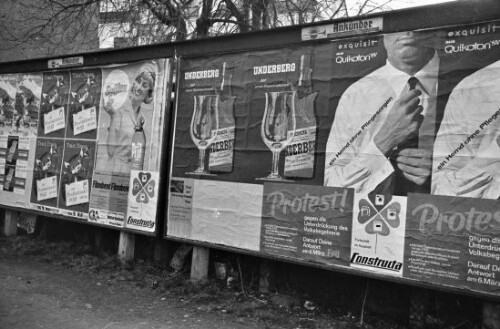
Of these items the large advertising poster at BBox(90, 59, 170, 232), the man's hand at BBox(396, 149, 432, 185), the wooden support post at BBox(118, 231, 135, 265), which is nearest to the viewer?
the man's hand at BBox(396, 149, 432, 185)

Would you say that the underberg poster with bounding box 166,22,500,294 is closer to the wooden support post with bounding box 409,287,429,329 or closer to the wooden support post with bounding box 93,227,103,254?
the wooden support post with bounding box 409,287,429,329

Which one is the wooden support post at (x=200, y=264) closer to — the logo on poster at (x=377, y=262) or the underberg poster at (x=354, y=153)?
the underberg poster at (x=354, y=153)

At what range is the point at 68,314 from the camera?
16.4 ft

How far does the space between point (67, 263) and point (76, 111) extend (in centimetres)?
226

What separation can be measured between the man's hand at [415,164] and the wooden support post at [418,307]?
1022mm

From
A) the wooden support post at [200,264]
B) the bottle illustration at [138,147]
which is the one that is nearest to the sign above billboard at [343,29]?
the bottle illustration at [138,147]

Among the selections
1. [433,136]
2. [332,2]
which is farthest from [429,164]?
[332,2]

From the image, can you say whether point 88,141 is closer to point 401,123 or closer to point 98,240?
point 98,240

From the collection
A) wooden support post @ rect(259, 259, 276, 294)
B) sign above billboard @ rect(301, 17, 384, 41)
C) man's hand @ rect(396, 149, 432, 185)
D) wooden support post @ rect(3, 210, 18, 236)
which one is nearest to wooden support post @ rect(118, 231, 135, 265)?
wooden support post @ rect(259, 259, 276, 294)

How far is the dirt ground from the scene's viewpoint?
473 centimetres

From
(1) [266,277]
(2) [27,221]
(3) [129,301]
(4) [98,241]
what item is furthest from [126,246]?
(2) [27,221]

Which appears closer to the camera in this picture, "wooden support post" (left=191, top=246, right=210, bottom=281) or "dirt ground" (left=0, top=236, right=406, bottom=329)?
"dirt ground" (left=0, top=236, right=406, bottom=329)

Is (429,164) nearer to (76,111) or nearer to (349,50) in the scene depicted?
(349,50)

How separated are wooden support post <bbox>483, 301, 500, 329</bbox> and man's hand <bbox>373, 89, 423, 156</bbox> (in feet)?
4.93
